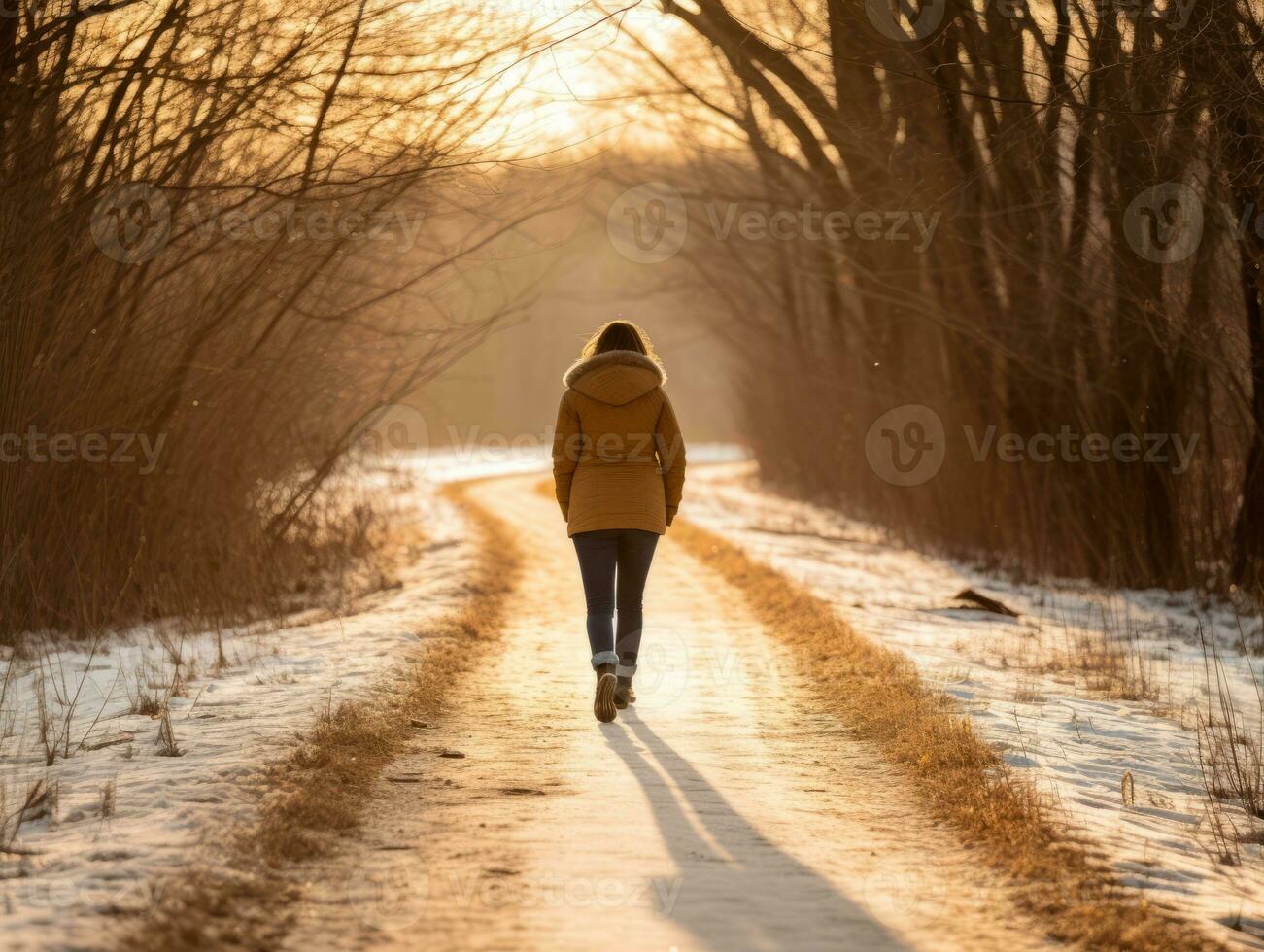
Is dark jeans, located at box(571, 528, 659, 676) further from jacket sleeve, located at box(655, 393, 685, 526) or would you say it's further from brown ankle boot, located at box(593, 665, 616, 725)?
jacket sleeve, located at box(655, 393, 685, 526)

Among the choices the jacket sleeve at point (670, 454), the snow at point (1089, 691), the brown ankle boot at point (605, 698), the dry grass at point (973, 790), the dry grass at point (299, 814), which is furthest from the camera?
the jacket sleeve at point (670, 454)

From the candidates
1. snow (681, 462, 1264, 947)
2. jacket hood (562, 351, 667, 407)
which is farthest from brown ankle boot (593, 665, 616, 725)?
snow (681, 462, 1264, 947)

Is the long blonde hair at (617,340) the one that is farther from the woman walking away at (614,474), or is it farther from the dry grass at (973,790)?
the dry grass at (973,790)

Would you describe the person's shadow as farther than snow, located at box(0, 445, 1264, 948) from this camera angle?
No

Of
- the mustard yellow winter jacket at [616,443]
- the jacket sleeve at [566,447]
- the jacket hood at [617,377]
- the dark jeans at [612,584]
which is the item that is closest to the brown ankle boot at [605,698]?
the dark jeans at [612,584]

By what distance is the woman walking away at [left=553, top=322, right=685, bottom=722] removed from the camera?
6898mm

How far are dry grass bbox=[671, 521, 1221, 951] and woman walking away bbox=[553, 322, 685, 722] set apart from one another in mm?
1356

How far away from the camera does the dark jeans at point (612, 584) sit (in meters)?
7.00

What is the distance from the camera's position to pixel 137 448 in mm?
9898

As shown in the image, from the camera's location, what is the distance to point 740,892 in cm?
420

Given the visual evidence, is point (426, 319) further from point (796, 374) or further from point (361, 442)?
point (796, 374)

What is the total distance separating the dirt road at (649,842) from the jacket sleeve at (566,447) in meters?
1.22

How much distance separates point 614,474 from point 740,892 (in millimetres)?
3086

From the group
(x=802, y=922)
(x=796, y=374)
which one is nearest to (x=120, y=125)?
(x=802, y=922)
